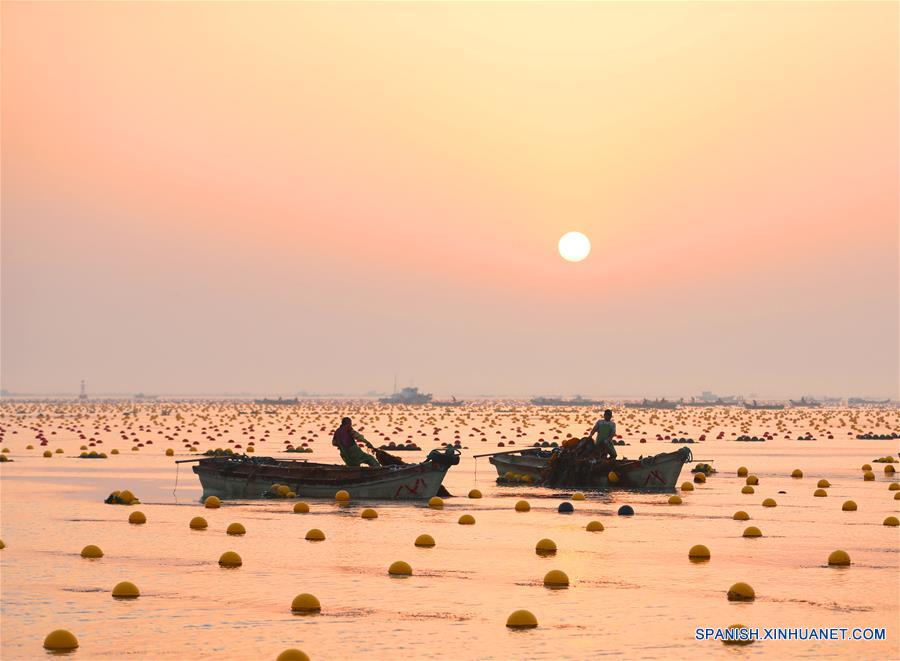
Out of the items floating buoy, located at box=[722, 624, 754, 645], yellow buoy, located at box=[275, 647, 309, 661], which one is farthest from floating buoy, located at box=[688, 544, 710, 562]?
yellow buoy, located at box=[275, 647, 309, 661]

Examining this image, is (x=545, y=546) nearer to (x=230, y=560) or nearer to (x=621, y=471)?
(x=230, y=560)

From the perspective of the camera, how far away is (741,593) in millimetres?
18578

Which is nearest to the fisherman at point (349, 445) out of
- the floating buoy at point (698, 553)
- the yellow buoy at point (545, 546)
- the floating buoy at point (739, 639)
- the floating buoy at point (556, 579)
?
the yellow buoy at point (545, 546)

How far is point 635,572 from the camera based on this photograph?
21.2 m

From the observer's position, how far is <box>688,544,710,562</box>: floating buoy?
22.9 meters

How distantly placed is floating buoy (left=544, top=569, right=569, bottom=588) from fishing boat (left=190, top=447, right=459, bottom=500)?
46.3 ft

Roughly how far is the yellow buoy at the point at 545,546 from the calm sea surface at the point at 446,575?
0.71ft

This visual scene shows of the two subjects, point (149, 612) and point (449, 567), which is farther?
point (449, 567)

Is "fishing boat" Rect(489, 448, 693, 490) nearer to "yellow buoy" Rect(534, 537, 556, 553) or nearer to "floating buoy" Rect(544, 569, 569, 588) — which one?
"yellow buoy" Rect(534, 537, 556, 553)

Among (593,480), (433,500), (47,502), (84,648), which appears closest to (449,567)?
(84,648)

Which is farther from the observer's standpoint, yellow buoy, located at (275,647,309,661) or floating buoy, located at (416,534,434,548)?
floating buoy, located at (416,534,434,548)

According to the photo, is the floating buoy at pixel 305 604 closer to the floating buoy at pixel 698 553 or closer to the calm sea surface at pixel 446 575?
the calm sea surface at pixel 446 575

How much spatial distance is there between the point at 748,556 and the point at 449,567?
18.2 feet

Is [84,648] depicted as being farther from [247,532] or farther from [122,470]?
[122,470]
